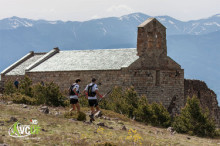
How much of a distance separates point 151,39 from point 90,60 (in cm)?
602

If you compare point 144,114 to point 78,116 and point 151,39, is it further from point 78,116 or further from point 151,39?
point 151,39

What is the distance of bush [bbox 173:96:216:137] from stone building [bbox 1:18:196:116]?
958 cm

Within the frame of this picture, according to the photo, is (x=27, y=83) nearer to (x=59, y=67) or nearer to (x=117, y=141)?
(x=59, y=67)

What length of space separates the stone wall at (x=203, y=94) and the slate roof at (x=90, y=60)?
6865 mm

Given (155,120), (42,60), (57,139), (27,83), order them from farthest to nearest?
(42,60) → (27,83) → (155,120) → (57,139)

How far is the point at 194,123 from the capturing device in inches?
887

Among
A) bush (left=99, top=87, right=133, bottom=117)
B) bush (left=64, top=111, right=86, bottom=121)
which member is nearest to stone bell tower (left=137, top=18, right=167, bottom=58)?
bush (left=99, top=87, right=133, bottom=117)

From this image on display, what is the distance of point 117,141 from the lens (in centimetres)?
1311

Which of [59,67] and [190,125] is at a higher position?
[59,67]

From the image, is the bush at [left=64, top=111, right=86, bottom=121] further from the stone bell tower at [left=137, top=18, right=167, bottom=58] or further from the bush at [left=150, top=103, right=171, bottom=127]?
the stone bell tower at [left=137, top=18, right=167, bottom=58]

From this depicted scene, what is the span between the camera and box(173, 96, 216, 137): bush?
22.1 m

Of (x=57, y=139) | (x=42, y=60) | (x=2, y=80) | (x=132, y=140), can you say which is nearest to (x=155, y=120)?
(x=132, y=140)

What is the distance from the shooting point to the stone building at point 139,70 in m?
32.2

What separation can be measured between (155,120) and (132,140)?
10423 mm
